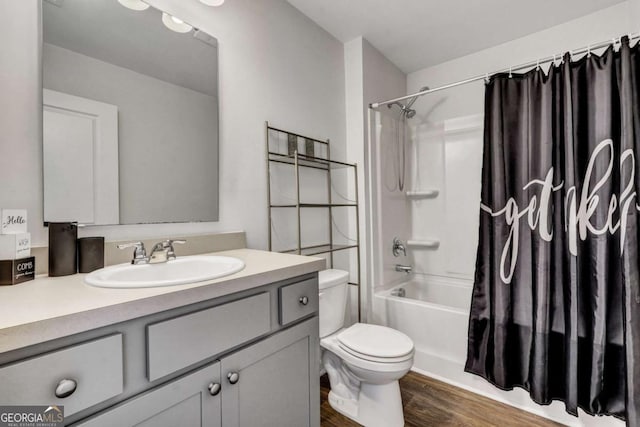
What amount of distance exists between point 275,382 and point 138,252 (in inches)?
26.5

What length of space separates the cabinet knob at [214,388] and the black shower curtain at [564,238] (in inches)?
60.9

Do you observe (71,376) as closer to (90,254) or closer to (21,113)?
Result: (90,254)

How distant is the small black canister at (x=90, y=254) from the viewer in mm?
956

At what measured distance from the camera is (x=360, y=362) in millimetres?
1465

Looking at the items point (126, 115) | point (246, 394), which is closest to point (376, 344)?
point (246, 394)

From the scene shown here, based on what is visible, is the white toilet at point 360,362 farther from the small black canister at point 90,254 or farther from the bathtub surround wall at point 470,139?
the small black canister at point 90,254

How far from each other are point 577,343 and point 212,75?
7.35 feet

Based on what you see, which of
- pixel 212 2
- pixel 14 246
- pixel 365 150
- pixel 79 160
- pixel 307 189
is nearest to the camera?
pixel 14 246

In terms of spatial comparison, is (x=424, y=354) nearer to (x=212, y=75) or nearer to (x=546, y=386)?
(x=546, y=386)

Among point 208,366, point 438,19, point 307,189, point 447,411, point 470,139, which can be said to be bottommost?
point 447,411

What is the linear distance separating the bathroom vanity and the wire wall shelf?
688 mm

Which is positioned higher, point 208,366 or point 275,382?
point 208,366

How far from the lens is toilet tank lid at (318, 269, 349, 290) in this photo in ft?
5.26

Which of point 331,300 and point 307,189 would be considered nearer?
point 331,300
